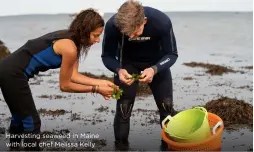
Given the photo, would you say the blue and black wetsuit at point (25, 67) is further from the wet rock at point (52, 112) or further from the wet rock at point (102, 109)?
the wet rock at point (102, 109)

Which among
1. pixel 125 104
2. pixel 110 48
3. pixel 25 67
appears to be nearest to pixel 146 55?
pixel 110 48

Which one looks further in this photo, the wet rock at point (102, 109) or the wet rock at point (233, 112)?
the wet rock at point (102, 109)

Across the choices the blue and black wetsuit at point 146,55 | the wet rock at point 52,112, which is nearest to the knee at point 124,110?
the blue and black wetsuit at point 146,55

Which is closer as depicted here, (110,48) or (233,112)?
(110,48)

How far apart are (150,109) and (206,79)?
6750 mm

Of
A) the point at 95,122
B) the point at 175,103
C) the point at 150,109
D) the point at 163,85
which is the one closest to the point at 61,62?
the point at 163,85

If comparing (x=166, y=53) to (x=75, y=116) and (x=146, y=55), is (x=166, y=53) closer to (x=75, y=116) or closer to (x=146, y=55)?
(x=146, y=55)

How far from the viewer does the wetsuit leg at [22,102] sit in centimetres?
493

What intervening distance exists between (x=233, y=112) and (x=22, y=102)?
5127 mm

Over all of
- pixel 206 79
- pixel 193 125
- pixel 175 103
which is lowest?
pixel 206 79

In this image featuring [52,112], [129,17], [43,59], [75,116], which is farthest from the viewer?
[52,112]

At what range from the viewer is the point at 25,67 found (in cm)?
497

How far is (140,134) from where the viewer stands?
7.68m

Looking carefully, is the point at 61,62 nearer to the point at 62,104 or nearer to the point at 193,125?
the point at 193,125
